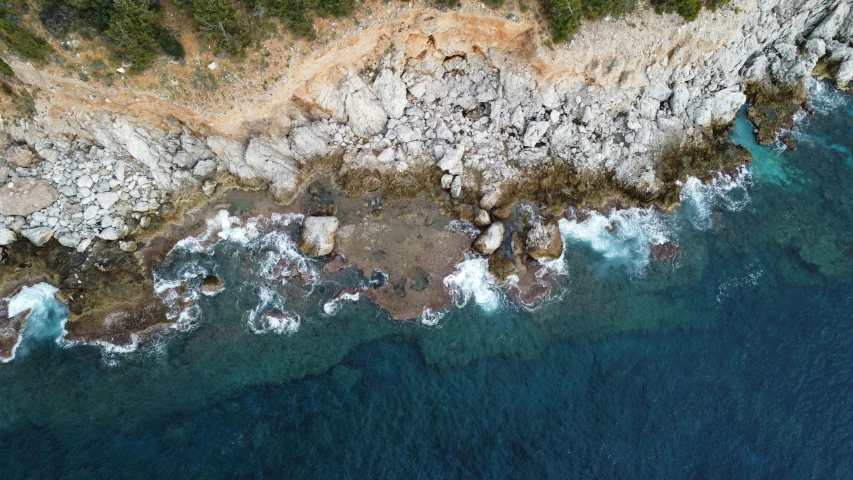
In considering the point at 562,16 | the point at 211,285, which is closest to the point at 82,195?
the point at 211,285

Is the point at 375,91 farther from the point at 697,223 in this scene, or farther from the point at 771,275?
the point at 771,275

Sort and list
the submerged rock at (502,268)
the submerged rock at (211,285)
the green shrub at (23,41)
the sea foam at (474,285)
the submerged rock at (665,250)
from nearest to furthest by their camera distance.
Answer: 1. the green shrub at (23,41)
2. the submerged rock at (211,285)
3. the sea foam at (474,285)
4. the submerged rock at (502,268)
5. the submerged rock at (665,250)

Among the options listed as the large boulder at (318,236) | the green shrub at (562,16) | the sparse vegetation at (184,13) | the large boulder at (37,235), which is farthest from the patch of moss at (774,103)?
the large boulder at (37,235)

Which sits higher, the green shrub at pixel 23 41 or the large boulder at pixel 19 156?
the green shrub at pixel 23 41

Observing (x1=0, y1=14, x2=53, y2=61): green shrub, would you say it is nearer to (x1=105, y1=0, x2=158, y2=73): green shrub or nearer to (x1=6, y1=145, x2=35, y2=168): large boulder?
(x1=105, y1=0, x2=158, y2=73): green shrub

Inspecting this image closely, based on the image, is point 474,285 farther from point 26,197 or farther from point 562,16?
point 26,197

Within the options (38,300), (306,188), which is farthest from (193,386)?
(306,188)

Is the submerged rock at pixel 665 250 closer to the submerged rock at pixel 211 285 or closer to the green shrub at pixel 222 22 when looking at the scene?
the submerged rock at pixel 211 285
